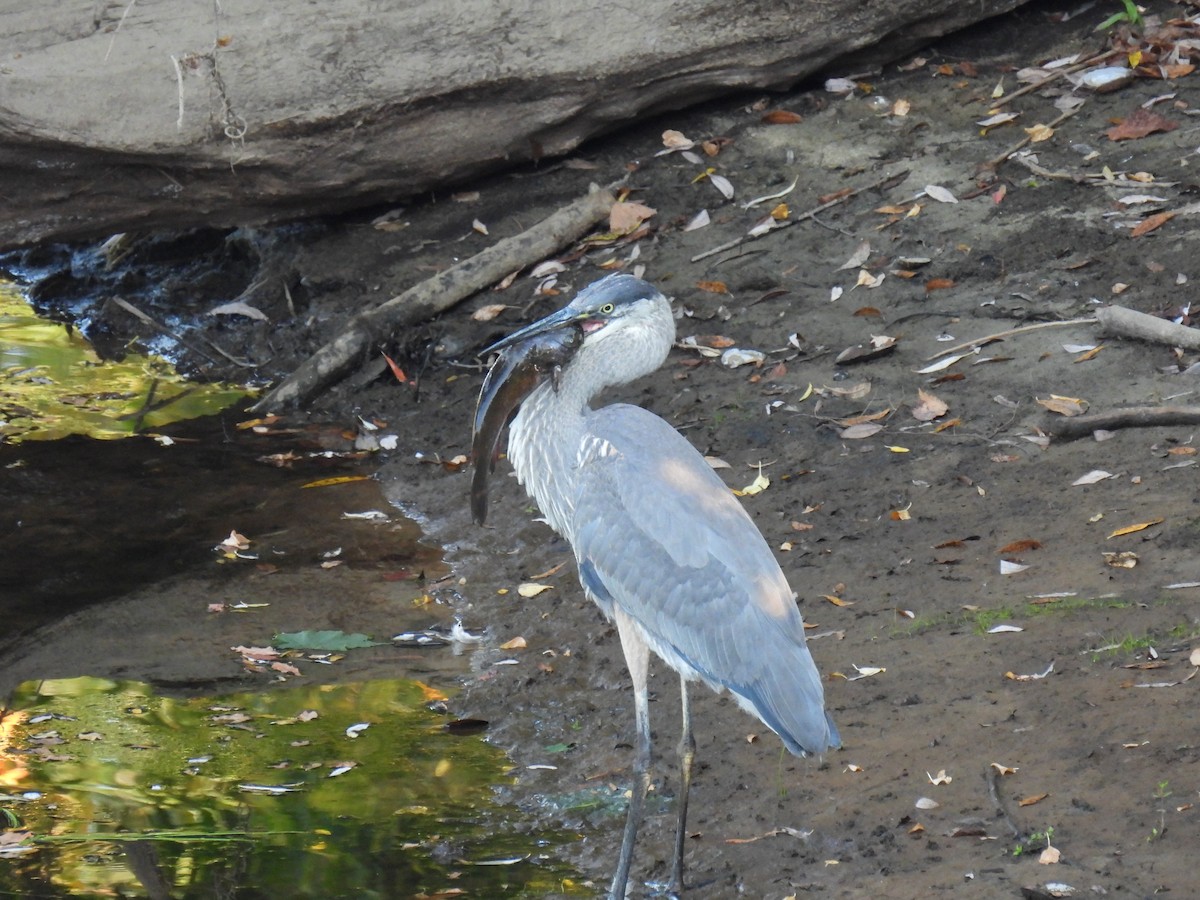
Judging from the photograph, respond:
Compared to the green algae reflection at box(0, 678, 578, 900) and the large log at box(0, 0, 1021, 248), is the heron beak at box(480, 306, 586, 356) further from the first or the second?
the large log at box(0, 0, 1021, 248)

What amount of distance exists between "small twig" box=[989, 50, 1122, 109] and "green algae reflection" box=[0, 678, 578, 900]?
4631 millimetres

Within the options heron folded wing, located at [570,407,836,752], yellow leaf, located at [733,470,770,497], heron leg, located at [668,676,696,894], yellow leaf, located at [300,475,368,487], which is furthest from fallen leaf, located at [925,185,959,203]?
heron leg, located at [668,676,696,894]

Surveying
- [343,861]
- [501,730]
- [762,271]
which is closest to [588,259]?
[762,271]

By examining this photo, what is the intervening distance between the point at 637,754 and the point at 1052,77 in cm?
516

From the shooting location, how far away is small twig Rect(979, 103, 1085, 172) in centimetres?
728

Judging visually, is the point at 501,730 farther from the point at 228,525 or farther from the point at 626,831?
the point at 228,525

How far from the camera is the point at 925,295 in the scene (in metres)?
6.70

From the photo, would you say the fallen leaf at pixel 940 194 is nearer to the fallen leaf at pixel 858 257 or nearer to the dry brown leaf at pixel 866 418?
the fallen leaf at pixel 858 257

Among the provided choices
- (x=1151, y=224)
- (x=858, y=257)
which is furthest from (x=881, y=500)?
(x=1151, y=224)

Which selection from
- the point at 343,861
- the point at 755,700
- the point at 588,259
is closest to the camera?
the point at 755,700

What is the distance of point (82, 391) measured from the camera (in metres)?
7.99

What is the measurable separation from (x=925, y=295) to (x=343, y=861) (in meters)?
3.86

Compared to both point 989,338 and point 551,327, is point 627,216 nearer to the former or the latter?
point 989,338

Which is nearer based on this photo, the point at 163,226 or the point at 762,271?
the point at 762,271
